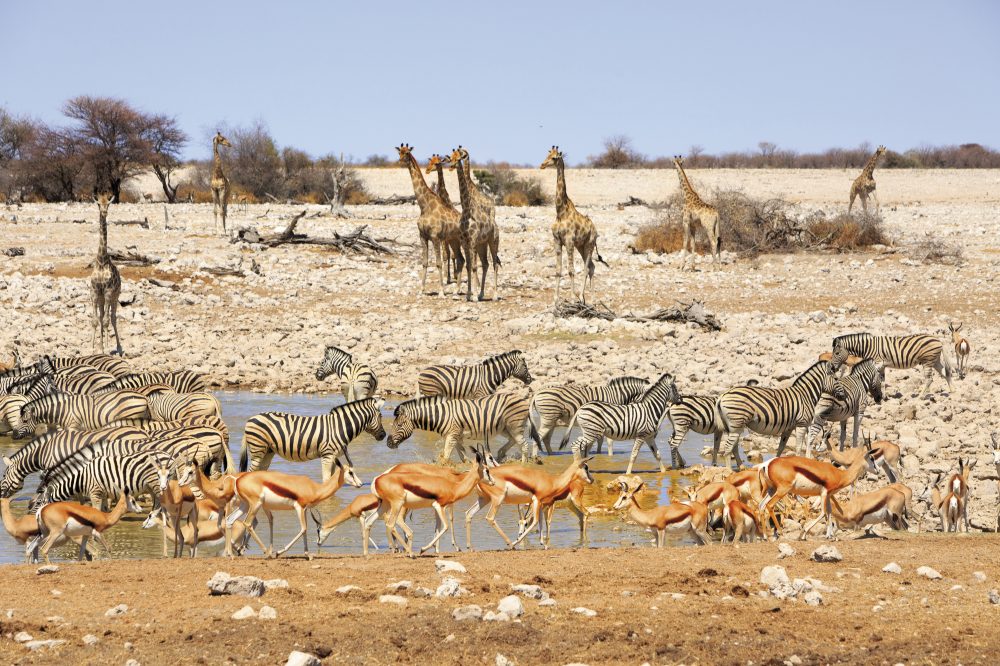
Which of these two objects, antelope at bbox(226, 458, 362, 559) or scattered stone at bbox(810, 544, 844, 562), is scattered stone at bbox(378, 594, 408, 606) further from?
scattered stone at bbox(810, 544, 844, 562)

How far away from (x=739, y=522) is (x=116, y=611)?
4.41 metres

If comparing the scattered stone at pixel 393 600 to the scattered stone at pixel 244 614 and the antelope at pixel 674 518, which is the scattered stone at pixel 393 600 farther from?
the antelope at pixel 674 518

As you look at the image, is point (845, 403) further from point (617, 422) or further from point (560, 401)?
point (560, 401)

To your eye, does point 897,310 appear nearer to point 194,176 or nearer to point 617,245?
point 617,245

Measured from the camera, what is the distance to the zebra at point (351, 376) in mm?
14664

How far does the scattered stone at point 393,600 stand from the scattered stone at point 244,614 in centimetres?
68

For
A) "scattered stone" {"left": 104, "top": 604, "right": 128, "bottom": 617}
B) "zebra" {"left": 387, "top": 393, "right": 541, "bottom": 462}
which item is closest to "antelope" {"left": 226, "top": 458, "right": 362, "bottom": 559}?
"scattered stone" {"left": 104, "top": 604, "right": 128, "bottom": 617}

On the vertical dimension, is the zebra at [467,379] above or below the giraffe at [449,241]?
below

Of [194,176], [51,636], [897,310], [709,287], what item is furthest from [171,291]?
[194,176]

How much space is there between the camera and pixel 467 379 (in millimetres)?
14312

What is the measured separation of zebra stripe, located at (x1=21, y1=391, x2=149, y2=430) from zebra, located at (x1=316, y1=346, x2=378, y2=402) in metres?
2.94

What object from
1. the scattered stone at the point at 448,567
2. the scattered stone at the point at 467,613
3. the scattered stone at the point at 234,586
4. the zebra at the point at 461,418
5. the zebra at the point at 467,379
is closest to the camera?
the scattered stone at the point at 467,613

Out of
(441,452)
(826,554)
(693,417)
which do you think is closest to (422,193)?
(441,452)

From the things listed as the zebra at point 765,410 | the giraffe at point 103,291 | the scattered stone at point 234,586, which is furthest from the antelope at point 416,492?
the giraffe at point 103,291
